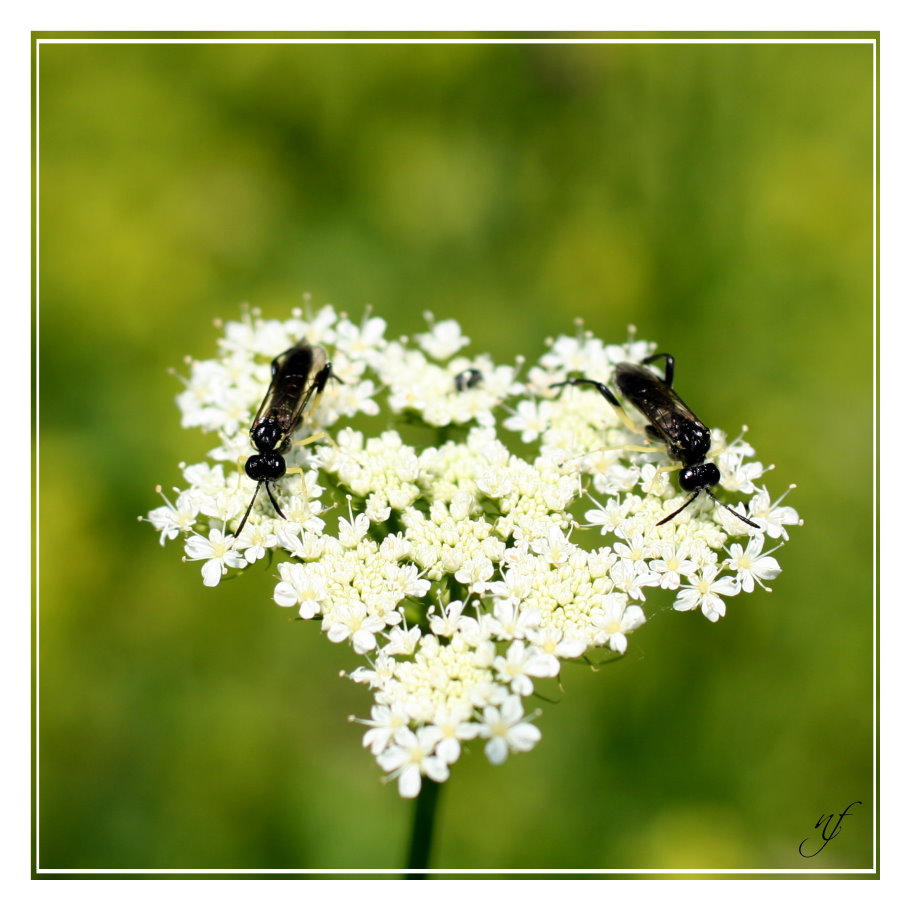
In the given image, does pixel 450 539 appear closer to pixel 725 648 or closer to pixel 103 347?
pixel 725 648

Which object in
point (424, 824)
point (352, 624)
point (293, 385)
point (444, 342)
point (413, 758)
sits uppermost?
point (444, 342)

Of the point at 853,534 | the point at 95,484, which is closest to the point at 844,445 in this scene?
the point at 853,534

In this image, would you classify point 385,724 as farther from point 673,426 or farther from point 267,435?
point 673,426

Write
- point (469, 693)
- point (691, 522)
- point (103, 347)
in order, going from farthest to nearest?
point (103, 347)
point (691, 522)
point (469, 693)

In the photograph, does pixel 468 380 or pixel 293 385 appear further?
pixel 468 380

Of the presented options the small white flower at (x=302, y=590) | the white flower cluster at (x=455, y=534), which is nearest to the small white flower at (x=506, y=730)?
the white flower cluster at (x=455, y=534)

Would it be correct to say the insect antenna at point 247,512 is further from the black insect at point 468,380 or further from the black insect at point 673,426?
the black insect at point 673,426

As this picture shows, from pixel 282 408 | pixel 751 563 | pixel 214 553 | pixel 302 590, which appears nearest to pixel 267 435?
pixel 282 408
